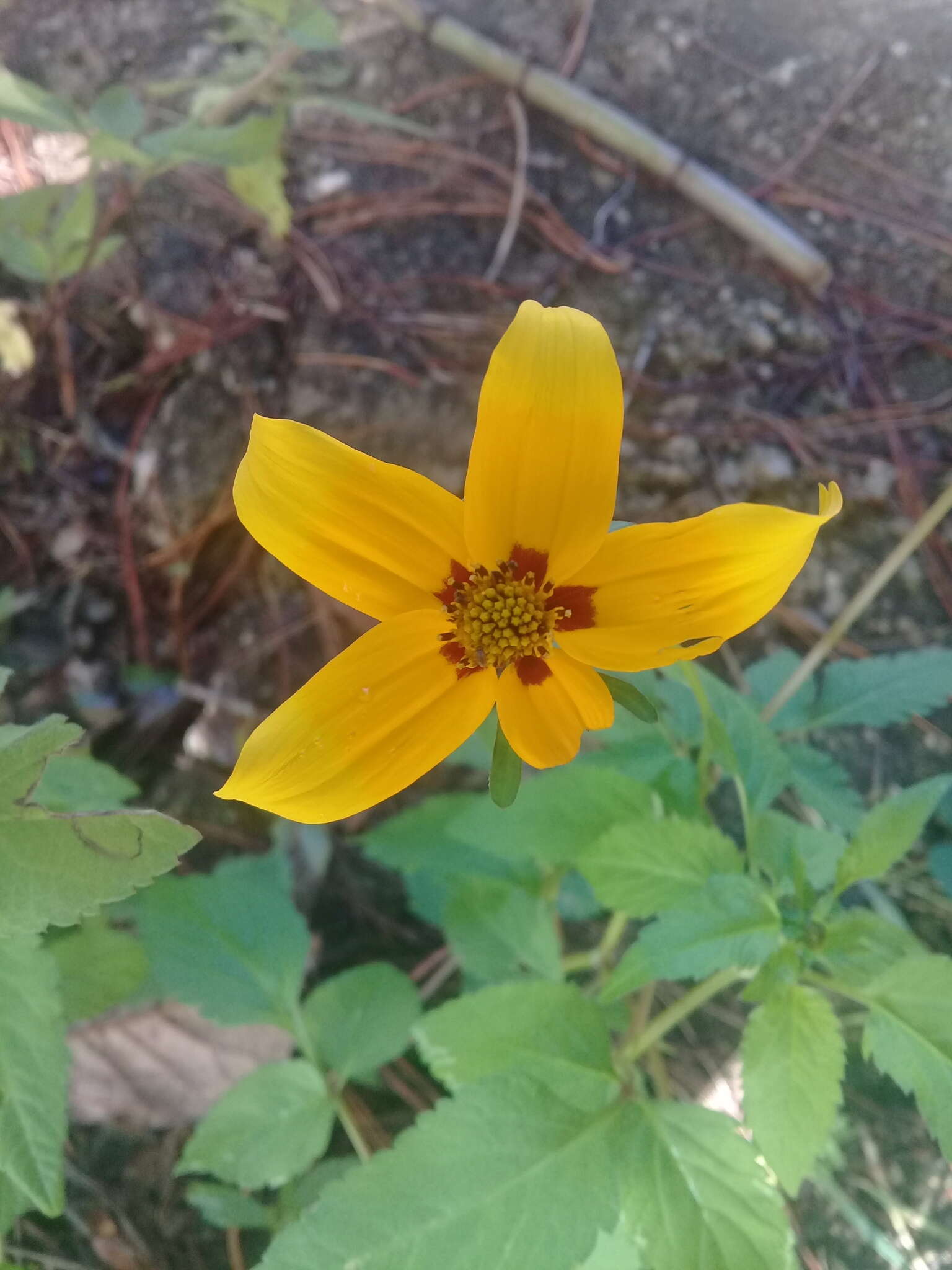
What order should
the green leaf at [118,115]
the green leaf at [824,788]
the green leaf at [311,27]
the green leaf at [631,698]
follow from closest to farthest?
1. the green leaf at [631,698]
2. the green leaf at [824,788]
3. the green leaf at [118,115]
4. the green leaf at [311,27]

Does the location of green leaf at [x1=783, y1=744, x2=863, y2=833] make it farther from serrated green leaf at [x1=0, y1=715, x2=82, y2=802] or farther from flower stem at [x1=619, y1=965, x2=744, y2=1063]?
serrated green leaf at [x1=0, y1=715, x2=82, y2=802]

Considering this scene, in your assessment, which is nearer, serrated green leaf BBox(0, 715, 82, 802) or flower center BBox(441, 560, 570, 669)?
serrated green leaf BBox(0, 715, 82, 802)

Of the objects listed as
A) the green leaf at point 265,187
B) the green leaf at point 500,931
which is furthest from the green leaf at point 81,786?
the green leaf at point 265,187

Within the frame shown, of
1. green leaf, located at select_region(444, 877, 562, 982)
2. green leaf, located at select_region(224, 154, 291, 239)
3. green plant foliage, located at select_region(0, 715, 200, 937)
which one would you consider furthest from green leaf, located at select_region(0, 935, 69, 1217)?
green leaf, located at select_region(224, 154, 291, 239)

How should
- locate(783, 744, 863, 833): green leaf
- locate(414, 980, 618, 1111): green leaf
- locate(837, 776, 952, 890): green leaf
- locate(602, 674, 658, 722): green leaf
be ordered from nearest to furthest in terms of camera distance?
1. locate(602, 674, 658, 722): green leaf
2. locate(837, 776, 952, 890): green leaf
3. locate(414, 980, 618, 1111): green leaf
4. locate(783, 744, 863, 833): green leaf

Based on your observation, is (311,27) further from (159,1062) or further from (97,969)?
(159,1062)

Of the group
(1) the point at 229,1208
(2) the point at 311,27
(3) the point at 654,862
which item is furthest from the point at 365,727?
(2) the point at 311,27

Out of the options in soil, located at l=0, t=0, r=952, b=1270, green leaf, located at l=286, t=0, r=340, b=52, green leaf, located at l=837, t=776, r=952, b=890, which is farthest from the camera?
soil, located at l=0, t=0, r=952, b=1270

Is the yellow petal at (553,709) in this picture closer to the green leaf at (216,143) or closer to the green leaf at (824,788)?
the green leaf at (824,788)
